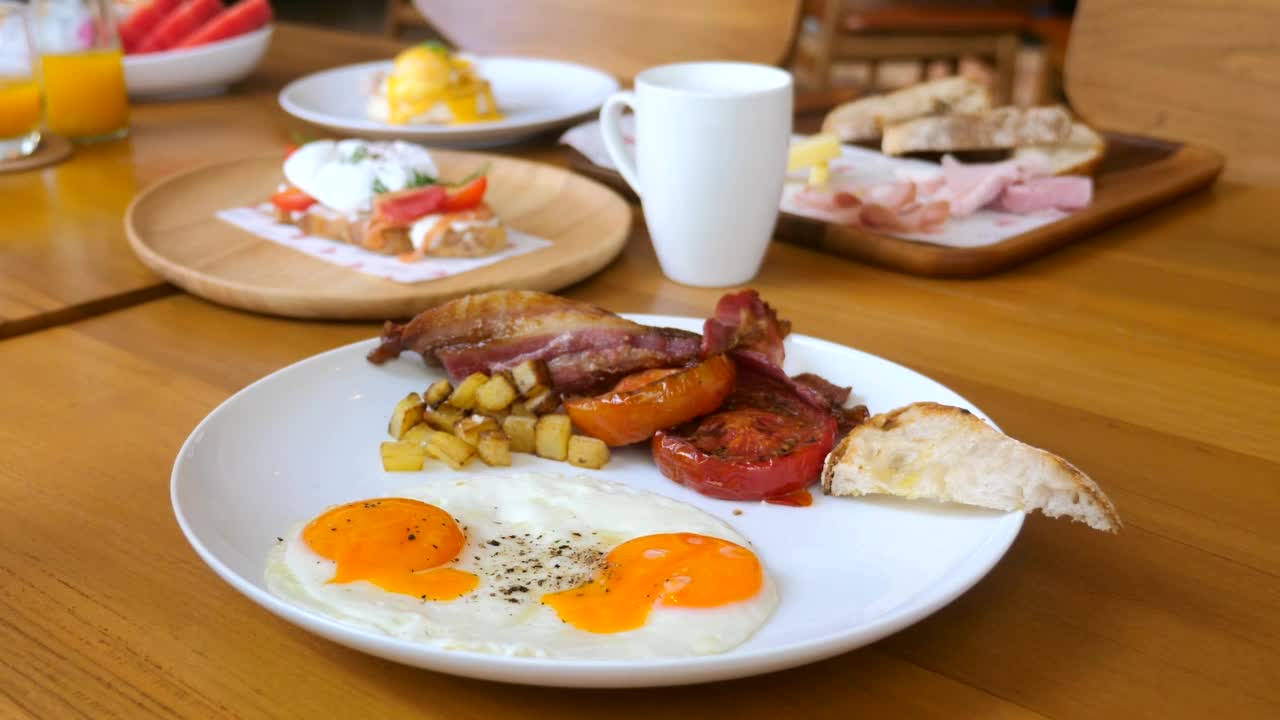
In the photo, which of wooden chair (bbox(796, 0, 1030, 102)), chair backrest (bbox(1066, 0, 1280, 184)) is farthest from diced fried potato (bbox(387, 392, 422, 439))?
wooden chair (bbox(796, 0, 1030, 102))

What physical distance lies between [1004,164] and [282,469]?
1.25 meters

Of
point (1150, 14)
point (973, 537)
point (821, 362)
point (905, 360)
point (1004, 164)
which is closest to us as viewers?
point (973, 537)

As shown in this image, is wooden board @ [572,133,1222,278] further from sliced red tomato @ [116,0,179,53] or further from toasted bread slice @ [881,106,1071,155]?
sliced red tomato @ [116,0,179,53]

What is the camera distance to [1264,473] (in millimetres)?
1083

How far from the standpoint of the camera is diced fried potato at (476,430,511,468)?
1042mm

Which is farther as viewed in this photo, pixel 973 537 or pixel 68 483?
pixel 68 483

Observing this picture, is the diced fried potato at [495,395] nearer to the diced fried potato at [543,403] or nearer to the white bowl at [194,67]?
the diced fried potato at [543,403]

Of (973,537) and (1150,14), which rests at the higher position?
(1150,14)

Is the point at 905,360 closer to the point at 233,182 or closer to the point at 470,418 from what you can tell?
the point at 470,418

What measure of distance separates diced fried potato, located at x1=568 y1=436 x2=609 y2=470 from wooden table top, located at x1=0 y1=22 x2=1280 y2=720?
297 millimetres

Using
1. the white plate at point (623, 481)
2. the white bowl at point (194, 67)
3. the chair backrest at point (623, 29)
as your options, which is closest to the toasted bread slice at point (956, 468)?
the white plate at point (623, 481)

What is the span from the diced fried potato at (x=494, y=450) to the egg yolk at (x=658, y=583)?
23 cm

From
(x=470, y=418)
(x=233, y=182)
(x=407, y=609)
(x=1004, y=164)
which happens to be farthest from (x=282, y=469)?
(x=1004, y=164)

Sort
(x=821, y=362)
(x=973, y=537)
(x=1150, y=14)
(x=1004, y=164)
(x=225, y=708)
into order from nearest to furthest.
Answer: (x=225, y=708), (x=973, y=537), (x=821, y=362), (x=1004, y=164), (x=1150, y=14)
